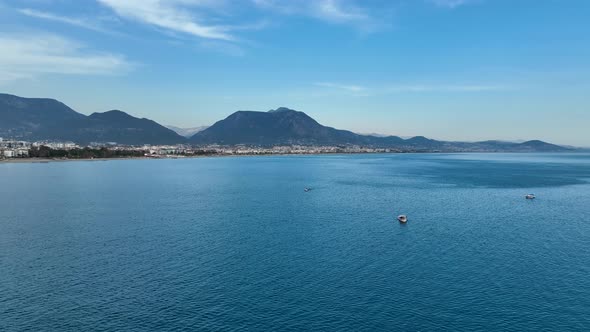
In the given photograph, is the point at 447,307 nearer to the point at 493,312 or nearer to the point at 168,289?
the point at 493,312

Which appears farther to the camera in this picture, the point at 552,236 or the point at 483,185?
the point at 483,185

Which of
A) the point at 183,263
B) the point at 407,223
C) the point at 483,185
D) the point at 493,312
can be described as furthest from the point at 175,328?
the point at 483,185

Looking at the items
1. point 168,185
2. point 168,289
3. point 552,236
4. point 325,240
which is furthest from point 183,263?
point 168,185

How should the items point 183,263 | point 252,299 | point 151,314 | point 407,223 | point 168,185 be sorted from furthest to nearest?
point 168,185
point 407,223
point 183,263
point 252,299
point 151,314

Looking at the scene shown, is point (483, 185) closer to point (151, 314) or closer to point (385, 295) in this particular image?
point (385, 295)

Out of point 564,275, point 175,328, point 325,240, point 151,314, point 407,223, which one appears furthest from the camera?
point 407,223

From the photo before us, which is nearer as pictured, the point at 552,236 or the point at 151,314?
the point at 151,314
